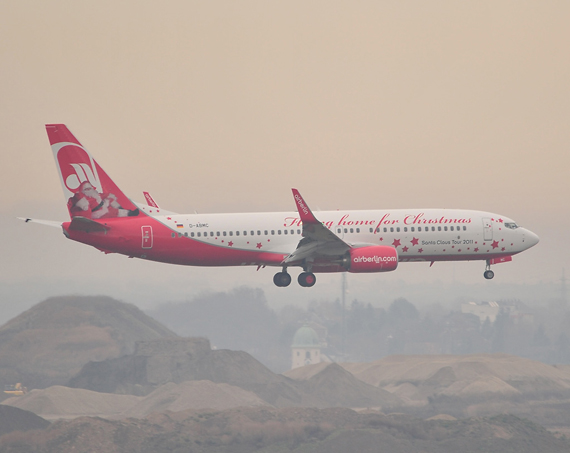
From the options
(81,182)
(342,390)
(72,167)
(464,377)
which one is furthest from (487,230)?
(342,390)

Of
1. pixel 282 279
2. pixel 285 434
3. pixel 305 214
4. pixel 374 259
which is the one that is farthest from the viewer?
pixel 285 434

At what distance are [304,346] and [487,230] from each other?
3986 inches

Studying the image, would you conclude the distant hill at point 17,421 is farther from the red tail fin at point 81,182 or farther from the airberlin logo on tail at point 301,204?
the airberlin logo on tail at point 301,204

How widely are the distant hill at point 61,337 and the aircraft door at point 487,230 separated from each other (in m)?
74.7

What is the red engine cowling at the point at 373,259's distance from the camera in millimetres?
70500

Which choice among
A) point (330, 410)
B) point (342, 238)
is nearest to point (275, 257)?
point (342, 238)

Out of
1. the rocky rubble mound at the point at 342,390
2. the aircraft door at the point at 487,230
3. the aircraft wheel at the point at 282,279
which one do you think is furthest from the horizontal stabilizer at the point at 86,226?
the rocky rubble mound at the point at 342,390

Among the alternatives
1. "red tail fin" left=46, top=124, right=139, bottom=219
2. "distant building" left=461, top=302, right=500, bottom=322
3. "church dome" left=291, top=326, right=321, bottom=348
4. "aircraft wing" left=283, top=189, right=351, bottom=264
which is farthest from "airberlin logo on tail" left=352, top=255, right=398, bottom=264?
"church dome" left=291, top=326, right=321, bottom=348

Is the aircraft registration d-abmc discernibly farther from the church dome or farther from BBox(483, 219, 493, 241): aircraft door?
the church dome

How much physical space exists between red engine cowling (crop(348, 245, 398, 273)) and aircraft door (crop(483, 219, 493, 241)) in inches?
361

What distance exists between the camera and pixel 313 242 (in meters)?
70.8

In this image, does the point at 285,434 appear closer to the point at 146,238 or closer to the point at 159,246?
the point at 159,246

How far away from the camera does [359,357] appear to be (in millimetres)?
183250

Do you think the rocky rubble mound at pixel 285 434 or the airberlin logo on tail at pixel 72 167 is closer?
the airberlin logo on tail at pixel 72 167
